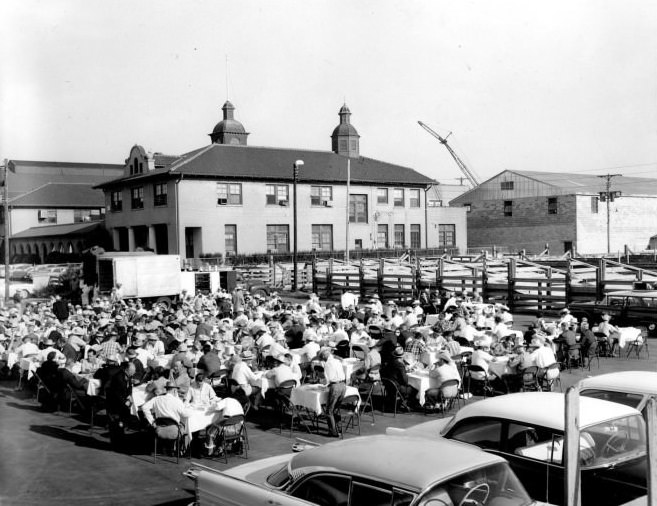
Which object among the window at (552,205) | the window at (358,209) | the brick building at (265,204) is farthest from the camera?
the window at (552,205)

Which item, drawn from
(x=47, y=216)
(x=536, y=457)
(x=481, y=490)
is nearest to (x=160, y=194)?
(x=47, y=216)

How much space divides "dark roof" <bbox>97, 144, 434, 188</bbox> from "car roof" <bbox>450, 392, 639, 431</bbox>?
139 ft

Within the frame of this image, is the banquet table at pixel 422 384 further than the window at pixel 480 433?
Yes

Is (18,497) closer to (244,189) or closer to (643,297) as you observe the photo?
(643,297)

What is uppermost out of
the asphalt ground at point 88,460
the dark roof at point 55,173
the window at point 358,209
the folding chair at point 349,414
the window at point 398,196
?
the dark roof at point 55,173

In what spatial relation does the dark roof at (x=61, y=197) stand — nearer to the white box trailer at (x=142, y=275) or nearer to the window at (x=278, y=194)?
the window at (x=278, y=194)

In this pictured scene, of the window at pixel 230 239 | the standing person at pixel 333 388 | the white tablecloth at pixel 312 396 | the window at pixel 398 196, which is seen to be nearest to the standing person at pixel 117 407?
the white tablecloth at pixel 312 396

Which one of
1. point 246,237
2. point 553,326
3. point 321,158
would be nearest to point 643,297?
point 553,326

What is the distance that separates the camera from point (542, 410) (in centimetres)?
783

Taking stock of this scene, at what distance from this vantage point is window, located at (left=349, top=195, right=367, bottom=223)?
186ft

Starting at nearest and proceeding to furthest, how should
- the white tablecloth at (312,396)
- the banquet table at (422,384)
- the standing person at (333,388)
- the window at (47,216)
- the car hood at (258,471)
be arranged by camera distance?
the car hood at (258,471), the standing person at (333,388), the white tablecloth at (312,396), the banquet table at (422,384), the window at (47,216)

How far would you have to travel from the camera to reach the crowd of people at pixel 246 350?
481 inches

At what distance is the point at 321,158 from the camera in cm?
5841

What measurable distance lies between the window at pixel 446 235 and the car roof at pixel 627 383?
172ft
